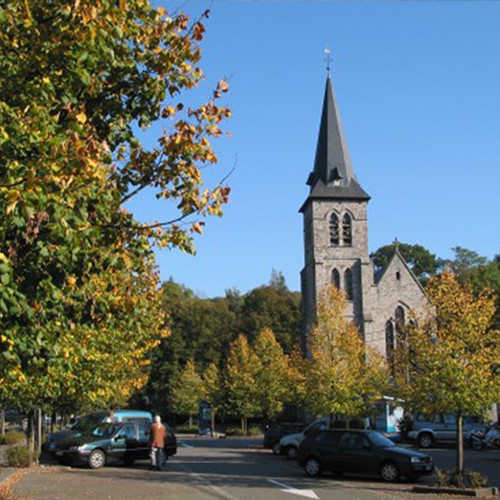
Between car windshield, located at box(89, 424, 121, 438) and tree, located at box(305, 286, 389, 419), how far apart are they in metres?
10.3

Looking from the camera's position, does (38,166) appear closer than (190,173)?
Yes

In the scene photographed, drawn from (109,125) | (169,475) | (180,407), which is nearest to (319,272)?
(180,407)

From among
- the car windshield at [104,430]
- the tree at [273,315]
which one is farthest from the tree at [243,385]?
the tree at [273,315]

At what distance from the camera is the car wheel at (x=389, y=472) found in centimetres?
1847

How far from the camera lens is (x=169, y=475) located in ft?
65.8

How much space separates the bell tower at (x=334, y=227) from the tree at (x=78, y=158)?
47258 mm

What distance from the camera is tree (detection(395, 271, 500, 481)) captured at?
17266 mm

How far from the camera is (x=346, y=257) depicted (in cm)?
5697

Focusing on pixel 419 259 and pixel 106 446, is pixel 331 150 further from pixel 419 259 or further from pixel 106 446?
pixel 106 446

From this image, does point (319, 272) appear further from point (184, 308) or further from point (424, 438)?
point (184, 308)

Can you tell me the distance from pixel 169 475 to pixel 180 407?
44682mm

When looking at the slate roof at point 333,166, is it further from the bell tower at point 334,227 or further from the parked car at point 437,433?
the parked car at point 437,433

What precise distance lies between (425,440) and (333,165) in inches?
1113

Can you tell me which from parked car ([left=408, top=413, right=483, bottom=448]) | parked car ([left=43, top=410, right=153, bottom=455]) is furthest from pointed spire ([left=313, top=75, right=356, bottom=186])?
parked car ([left=43, top=410, right=153, bottom=455])
